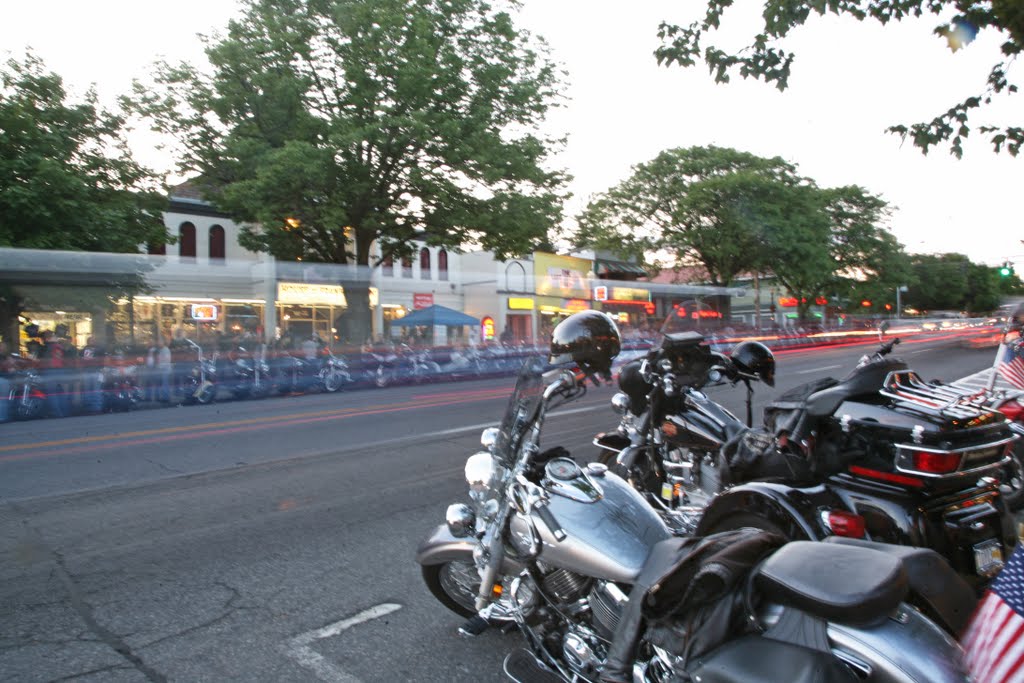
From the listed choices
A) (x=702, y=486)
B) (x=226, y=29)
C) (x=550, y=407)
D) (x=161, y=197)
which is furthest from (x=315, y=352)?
(x=550, y=407)

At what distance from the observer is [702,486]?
4477 millimetres

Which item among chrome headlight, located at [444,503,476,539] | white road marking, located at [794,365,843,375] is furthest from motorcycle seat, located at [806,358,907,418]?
white road marking, located at [794,365,843,375]

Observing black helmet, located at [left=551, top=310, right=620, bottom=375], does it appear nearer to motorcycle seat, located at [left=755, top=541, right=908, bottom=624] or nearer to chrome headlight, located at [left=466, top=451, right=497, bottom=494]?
chrome headlight, located at [left=466, top=451, right=497, bottom=494]

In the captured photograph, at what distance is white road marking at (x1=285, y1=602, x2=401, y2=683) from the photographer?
2.94 metres

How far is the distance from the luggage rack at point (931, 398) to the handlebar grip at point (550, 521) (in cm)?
171

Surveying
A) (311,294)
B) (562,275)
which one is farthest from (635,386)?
(562,275)

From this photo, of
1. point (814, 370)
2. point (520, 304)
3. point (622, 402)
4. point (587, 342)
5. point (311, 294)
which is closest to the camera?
point (587, 342)

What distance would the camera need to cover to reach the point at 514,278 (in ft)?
119

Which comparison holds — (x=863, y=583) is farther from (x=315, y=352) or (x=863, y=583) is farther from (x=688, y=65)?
(x=315, y=352)

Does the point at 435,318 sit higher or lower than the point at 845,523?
higher

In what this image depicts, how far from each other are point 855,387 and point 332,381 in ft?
55.9

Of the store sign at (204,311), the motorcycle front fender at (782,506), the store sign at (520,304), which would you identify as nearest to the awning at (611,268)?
the store sign at (520,304)

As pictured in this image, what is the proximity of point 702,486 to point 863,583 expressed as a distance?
10.1ft

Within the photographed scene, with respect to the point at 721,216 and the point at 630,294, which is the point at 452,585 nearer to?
Answer: the point at 630,294
